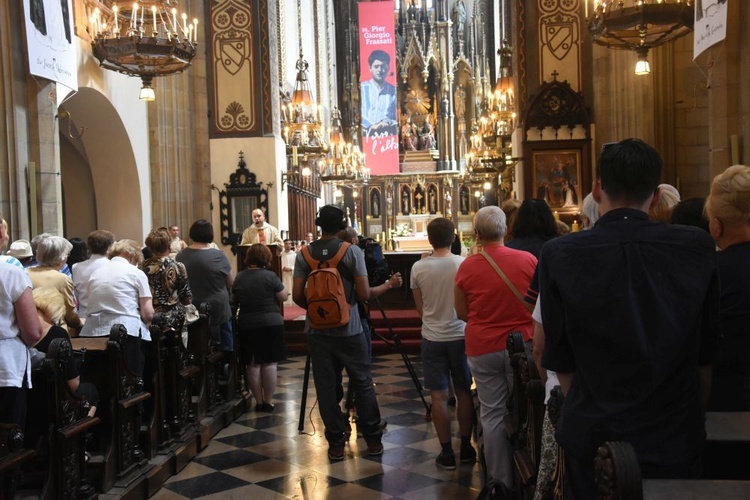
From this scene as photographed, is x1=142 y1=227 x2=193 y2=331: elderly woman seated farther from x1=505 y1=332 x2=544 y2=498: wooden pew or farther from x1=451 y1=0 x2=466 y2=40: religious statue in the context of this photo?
x1=451 y1=0 x2=466 y2=40: religious statue

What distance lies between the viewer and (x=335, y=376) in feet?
19.2

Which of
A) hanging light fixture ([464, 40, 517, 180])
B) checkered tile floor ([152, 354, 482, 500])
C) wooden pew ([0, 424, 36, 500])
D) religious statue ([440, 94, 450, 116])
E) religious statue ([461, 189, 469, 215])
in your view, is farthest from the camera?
religious statue ([440, 94, 450, 116])

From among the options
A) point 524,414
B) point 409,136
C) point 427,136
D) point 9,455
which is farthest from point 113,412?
point 409,136

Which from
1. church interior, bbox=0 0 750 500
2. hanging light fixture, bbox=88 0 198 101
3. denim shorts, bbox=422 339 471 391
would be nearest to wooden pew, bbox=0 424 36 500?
church interior, bbox=0 0 750 500

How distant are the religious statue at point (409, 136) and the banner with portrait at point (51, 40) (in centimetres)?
2565

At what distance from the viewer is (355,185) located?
31.5 m

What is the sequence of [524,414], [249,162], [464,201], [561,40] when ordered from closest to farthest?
1. [524,414]
2. [561,40]
3. [249,162]
4. [464,201]

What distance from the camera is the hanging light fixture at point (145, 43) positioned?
8883mm

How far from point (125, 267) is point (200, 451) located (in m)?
1.60

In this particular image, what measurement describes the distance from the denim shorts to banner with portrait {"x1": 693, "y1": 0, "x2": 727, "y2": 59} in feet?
9.06

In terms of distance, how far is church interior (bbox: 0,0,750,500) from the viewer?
199 inches

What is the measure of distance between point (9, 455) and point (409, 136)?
31250 mm

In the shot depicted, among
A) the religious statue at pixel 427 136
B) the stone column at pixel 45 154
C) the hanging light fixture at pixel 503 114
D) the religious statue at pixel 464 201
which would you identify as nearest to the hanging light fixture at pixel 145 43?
the stone column at pixel 45 154

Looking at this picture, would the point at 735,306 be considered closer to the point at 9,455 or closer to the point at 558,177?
the point at 9,455
